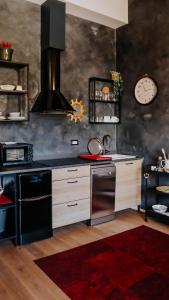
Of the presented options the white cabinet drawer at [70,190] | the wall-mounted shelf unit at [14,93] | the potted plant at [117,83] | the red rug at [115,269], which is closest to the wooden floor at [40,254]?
the red rug at [115,269]

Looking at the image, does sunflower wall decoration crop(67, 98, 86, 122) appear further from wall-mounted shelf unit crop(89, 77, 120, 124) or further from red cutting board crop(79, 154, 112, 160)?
red cutting board crop(79, 154, 112, 160)

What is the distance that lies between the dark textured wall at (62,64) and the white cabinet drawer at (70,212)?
2.84 feet

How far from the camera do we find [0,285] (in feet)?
7.29

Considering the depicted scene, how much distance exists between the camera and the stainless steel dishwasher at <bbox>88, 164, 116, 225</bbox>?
3.51 metres

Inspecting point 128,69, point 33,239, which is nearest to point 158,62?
point 128,69

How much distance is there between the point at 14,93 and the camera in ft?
11.2

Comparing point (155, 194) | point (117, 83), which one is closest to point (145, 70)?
point (117, 83)

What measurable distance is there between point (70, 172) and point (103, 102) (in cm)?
163

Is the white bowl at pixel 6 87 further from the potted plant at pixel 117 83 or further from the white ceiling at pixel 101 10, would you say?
the potted plant at pixel 117 83

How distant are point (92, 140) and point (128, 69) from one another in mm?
1353

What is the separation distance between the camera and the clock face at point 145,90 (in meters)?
→ 3.94

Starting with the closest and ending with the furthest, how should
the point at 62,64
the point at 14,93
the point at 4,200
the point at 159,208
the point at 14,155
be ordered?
the point at 4,200
the point at 14,155
the point at 14,93
the point at 159,208
the point at 62,64

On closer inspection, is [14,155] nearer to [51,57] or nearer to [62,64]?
[51,57]

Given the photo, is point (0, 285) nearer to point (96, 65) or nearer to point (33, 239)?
point (33, 239)
